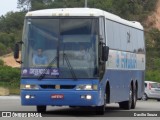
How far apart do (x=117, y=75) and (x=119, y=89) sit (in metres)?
0.71

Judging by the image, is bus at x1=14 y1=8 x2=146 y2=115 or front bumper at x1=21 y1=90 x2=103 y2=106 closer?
front bumper at x1=21 y1=90 x2=103 y2=106

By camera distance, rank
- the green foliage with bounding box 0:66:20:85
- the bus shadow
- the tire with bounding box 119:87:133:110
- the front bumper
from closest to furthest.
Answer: the front bumper, the bus shadow, the tire with bounding box 119:87:133:110, the green foliage with bounding box 0:66:20:85

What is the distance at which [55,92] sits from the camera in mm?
20969

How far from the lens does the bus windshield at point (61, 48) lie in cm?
2100

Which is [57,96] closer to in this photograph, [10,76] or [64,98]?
[64,98]

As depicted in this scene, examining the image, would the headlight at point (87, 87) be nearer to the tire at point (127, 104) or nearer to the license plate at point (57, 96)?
the license plate at point (57, 96)

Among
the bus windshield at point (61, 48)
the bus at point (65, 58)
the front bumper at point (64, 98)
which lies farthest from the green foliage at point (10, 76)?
the front bumper at point (64, 98)

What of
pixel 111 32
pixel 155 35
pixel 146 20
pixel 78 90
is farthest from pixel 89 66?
pixel 146 20

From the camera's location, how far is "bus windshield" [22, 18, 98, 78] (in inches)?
827

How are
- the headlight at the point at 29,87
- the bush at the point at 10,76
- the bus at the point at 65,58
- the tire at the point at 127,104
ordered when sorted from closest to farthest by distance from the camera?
the bus at the point at 65,58
the headlight at the point at 29,87
the tire at the point at 127,104
the bush at the point at 10,76

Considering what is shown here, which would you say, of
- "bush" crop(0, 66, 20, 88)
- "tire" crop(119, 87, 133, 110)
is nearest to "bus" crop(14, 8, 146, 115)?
"tire" crop(119, 87, 133, 110)

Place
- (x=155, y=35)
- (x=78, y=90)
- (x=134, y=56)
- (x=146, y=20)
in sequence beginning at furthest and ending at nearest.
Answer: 1. (x=146, y=20)
2. (x=155, y=35)
3. (x=134, y=56)
4. (x=78, y=90)

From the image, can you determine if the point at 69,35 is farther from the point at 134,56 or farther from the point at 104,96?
the point at 134,56

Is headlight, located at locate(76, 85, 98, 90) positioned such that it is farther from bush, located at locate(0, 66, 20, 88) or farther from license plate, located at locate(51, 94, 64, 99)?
bush, located at locate(0, 66, 20, 88)
